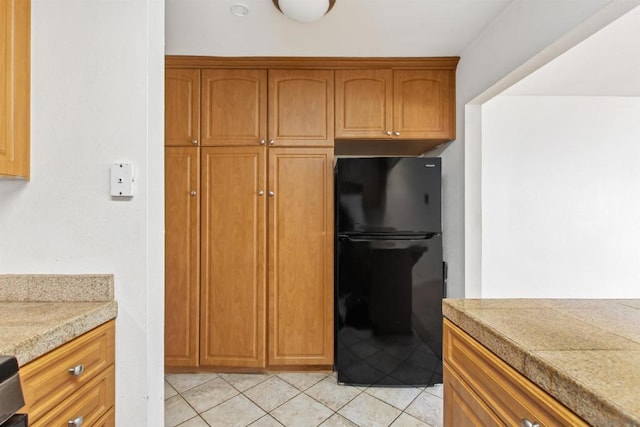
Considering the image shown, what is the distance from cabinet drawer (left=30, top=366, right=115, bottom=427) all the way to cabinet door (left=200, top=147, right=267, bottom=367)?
3.34 ft

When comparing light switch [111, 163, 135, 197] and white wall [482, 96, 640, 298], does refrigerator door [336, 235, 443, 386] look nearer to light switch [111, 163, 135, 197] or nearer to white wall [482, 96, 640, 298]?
white wall [482, 96, 640, 298]

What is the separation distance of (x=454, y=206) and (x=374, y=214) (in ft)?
2.06

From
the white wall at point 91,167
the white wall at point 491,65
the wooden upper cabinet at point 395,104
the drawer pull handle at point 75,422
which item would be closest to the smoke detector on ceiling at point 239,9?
the white wall at point 91,167

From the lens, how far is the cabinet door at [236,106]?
203 centimetres

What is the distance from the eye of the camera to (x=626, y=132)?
2260mm

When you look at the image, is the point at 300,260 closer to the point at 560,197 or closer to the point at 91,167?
the point at 91,167

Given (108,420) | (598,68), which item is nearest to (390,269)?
(108,420)

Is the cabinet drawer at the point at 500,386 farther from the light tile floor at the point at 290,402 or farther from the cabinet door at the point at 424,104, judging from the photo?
the cabinet door at the point at 424,104

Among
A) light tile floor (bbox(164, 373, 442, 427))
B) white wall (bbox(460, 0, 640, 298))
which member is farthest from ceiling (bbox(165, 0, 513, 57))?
light tile floor (bbox(164, 373, 442, 427))

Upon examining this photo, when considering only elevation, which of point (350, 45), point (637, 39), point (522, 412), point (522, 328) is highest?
point (350, 45)

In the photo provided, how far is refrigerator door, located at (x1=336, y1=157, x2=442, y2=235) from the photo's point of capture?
74.8 inches

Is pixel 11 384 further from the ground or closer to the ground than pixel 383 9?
closer to the ground

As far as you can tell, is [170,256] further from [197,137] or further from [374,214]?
[374,214]

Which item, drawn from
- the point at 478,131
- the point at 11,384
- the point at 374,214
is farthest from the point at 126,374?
the point at 478,131
